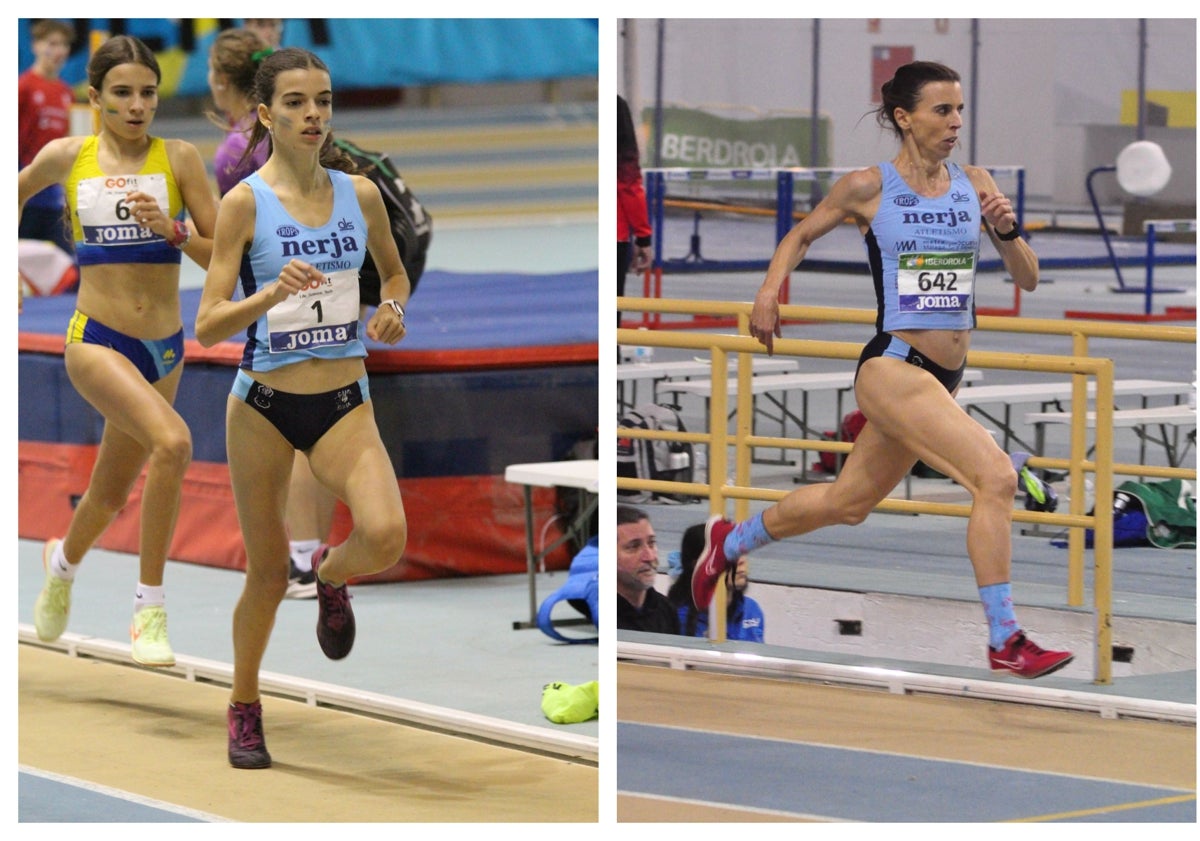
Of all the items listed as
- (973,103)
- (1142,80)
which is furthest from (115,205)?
(1142,80)

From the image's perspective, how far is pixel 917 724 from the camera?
4.79 meters

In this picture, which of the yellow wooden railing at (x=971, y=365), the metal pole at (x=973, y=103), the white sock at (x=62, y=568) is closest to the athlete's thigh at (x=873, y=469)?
the yellow wooden railing at (x=971, y=365)

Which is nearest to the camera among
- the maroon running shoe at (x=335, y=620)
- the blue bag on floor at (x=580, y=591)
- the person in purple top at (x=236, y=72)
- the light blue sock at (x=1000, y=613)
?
the light blue sock at (x=1000, y=613)

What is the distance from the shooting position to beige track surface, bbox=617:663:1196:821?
4.51 m

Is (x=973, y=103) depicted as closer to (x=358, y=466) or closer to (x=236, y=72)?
(x=236, y=72)

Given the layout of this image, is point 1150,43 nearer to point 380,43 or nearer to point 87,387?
point 380,43

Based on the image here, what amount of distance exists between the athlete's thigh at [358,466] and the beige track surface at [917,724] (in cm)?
79

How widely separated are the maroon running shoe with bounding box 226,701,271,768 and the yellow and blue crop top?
1.27 metres

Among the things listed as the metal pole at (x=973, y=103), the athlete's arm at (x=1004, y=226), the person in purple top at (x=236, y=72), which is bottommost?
the athlete's arm at (x=1004, y=226)

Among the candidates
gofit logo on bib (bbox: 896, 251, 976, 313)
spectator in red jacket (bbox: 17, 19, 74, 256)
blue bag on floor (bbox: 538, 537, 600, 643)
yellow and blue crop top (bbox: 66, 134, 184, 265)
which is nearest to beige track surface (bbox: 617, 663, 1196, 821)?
gofit logo on bib (bbox: 896, 251, 976, 313)

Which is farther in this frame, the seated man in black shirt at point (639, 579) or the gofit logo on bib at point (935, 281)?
the seated man in black shirt at point (639, 579)

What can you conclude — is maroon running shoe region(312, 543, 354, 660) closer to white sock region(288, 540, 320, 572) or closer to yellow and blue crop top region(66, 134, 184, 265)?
yellow and blue crop top region(66, 134, 184, 265)

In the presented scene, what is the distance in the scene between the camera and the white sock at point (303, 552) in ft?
23.5

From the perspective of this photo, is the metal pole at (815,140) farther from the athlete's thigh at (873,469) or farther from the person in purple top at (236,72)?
the athlete's thigh at (873,469)
